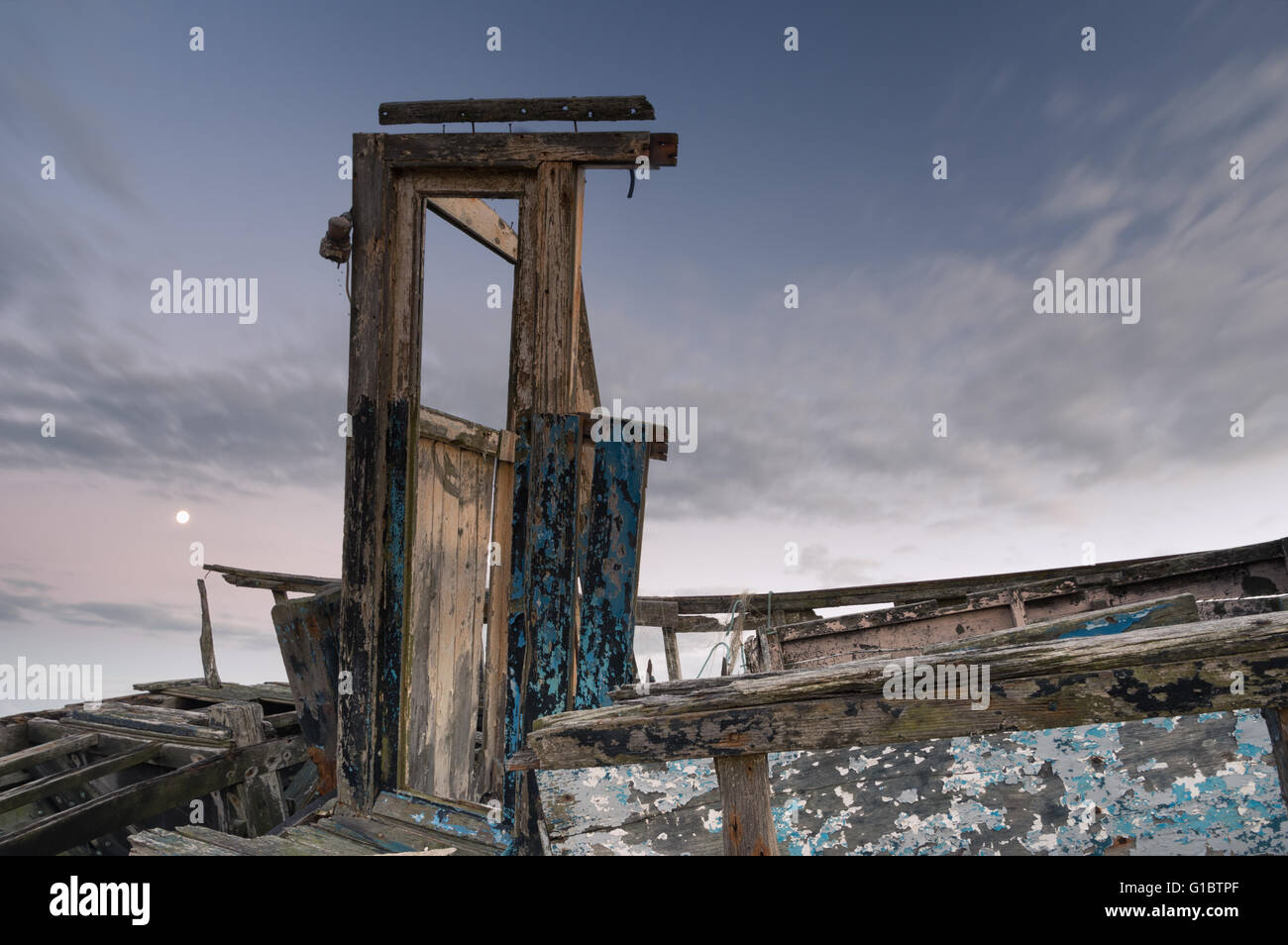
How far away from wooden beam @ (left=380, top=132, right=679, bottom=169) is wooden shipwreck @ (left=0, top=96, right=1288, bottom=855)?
0.02 m

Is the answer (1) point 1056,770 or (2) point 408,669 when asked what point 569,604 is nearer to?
(2) point 408,669

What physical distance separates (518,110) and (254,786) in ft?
19.4

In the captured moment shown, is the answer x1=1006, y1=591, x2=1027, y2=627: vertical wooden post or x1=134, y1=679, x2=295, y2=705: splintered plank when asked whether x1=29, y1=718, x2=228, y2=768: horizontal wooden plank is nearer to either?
x1=134, y1=679, x2=295, y2=705: splintered plank

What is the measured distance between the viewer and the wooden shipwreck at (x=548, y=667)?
1.62 meters

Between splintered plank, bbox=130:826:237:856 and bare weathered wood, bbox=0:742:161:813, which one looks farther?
bare weathered wood, bbox=0:742:161:813

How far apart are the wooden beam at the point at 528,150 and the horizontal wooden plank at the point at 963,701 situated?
3741mm

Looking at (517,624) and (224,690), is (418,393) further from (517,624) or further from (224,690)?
(224,690)

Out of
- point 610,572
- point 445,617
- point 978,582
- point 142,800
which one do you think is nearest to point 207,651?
point 142,800

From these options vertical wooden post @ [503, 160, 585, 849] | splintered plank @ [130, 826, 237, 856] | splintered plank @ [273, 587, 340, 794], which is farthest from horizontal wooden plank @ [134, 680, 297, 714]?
splintered plank @ [130, 826, 237, 856]

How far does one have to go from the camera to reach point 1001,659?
5.28 ft

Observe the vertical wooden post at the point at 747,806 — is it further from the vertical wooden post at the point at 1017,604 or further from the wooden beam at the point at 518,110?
the vertical wooden post at the point at 1017,604

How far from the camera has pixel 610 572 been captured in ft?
14.8

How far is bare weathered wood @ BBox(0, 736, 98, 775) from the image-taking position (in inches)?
247
